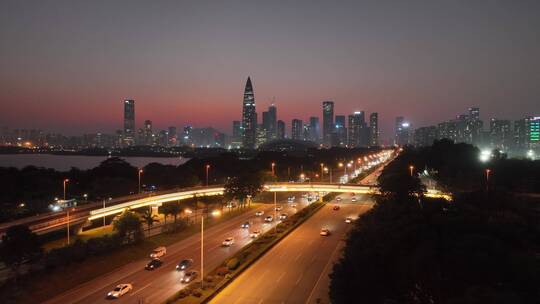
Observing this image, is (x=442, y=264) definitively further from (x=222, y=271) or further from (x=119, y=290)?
(x=119, y=290)

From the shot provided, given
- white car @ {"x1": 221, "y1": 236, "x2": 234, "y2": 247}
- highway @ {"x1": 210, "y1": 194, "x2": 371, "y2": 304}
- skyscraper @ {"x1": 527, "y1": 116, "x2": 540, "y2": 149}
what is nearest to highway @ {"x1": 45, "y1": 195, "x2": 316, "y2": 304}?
white car @ {"x1": 221, "y1": 236, "x2": 234, "y2": 247}

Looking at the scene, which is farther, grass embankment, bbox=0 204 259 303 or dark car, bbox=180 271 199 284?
dark car, bbox=180 271 199 284

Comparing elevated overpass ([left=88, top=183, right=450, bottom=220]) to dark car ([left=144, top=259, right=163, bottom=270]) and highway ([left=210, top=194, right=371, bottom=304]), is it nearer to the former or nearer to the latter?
dark car ([left=144, top=259, right=163, bottom=270])

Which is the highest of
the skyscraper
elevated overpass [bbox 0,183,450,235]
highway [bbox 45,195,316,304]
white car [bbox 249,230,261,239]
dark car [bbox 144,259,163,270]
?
the skyscraper

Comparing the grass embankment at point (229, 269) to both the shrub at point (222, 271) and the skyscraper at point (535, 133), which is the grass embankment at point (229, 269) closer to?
the shrub at point (222, 271)

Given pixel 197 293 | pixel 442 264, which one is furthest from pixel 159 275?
pixel 442 264

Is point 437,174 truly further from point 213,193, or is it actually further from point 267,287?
point 267,287

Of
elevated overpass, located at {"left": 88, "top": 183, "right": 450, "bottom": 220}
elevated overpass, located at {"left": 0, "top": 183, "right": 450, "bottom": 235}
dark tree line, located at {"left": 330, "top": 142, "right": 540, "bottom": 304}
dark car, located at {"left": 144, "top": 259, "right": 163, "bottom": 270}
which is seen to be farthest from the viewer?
elevated overpass, located at {"left": 88, "top": 183, "right": 450, "bottom": 220}

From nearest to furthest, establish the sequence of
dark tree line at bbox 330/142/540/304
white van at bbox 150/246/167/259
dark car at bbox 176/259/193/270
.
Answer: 1. dark tree line at bbox 330/142/540/304
2. dark car at bbox 176/259/193/270
3. white van at bbox 150/246/167/259
